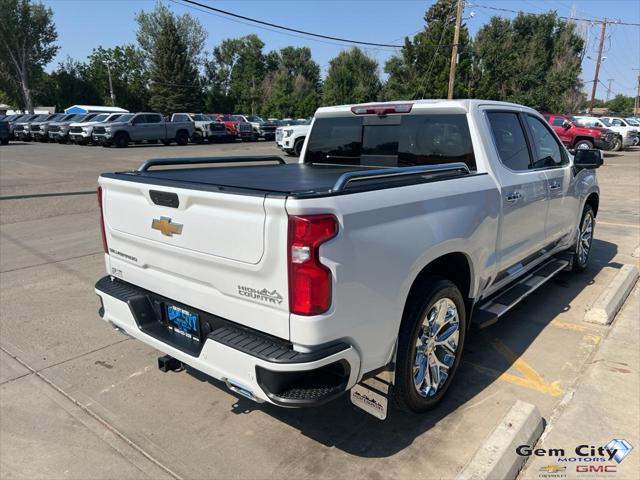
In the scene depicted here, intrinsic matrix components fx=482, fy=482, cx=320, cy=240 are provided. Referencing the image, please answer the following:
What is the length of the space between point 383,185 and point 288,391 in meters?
1.12

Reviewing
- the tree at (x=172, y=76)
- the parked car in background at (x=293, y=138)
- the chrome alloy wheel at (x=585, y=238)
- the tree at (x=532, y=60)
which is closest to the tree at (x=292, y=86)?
the tree at (x=172, y=76)

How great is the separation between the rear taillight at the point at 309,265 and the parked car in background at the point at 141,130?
2722cm

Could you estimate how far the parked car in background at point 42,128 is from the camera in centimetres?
3172

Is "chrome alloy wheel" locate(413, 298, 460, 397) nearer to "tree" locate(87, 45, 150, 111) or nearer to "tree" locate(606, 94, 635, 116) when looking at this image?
"tree" locate(87, 45, 150, 111)

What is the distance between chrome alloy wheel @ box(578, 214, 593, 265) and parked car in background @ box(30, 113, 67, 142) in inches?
1322

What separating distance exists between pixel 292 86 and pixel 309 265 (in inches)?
2777

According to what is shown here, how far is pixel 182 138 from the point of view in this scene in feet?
98.5

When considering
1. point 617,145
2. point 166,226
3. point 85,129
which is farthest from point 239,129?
point 166,226

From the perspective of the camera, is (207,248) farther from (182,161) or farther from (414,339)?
(182,161)

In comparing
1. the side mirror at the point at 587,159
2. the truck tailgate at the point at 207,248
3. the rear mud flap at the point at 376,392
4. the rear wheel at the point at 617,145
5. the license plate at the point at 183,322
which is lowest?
the rear wheel at the point at 617,145

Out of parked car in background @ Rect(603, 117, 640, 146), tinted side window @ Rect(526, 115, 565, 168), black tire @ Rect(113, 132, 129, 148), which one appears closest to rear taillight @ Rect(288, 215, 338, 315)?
tinted side window @ Rect(526, 115, 565, 168)

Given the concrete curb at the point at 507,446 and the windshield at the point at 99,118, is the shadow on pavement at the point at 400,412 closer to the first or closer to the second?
the concrete curb at the point at 507,446

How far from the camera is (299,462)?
2.66 metres

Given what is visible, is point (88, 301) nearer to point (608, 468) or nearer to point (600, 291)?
point (608, 468)
